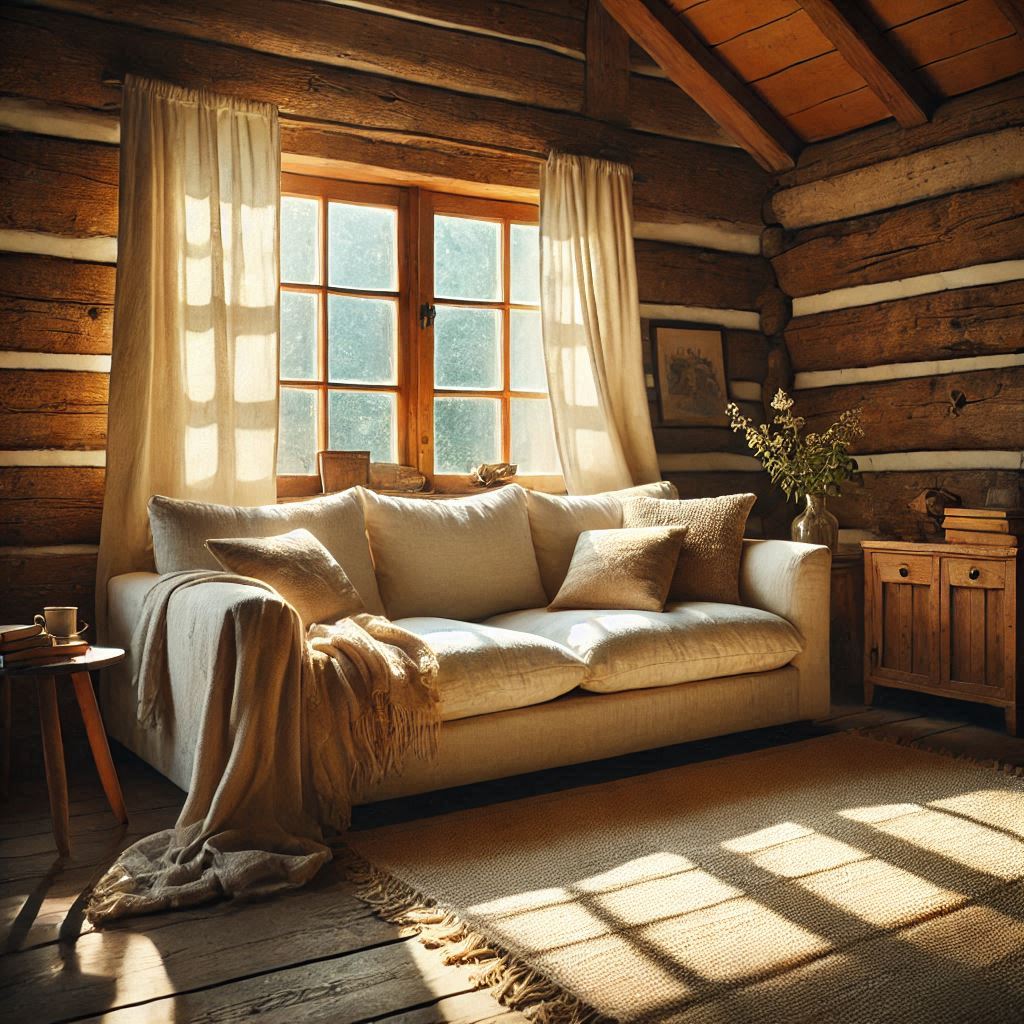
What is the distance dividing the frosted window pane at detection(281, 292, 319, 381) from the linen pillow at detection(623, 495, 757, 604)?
5.22 ft

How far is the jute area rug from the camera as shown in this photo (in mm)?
1896

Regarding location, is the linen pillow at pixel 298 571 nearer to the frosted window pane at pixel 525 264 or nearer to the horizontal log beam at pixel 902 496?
the frosted window pane at pixel 525 264

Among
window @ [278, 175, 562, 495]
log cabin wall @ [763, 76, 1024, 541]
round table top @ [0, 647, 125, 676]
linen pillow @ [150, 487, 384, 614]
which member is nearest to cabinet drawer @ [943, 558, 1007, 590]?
log cabin wall @ [763, 76, 1024, 541]

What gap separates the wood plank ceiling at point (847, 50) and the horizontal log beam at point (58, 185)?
7.77 ft

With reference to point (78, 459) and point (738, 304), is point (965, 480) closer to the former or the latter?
point (738, 304)

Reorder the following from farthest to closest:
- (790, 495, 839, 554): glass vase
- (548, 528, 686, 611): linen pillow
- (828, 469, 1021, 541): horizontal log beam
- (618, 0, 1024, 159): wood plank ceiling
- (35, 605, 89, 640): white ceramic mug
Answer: (828, 469, 1021, 541): horizontal log beam → (790, 495, 839, 554): glass vase → (618, 0, 1024, 159): wood plank ceiling → (548, 528, 686, 611): linen pillow → (35, 605, 89, 640): white ceramic mug

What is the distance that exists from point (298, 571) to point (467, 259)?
1.97 m

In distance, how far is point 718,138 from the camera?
198 inches

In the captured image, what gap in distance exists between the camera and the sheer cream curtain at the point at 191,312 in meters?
3.52

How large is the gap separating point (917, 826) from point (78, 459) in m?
2.93

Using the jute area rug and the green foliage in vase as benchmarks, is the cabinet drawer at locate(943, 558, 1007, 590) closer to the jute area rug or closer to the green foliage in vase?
the green foliage in vase

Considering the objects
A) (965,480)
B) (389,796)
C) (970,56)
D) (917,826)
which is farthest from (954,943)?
(970,56)

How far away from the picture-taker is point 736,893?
2352 mm

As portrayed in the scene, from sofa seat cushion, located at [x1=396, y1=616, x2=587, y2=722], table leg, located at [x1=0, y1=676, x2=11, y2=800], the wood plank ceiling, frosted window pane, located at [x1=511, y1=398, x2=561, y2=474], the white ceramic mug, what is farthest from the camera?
frosted window pane, located at [x1=511, y1=398, x2=561, y2=474]
